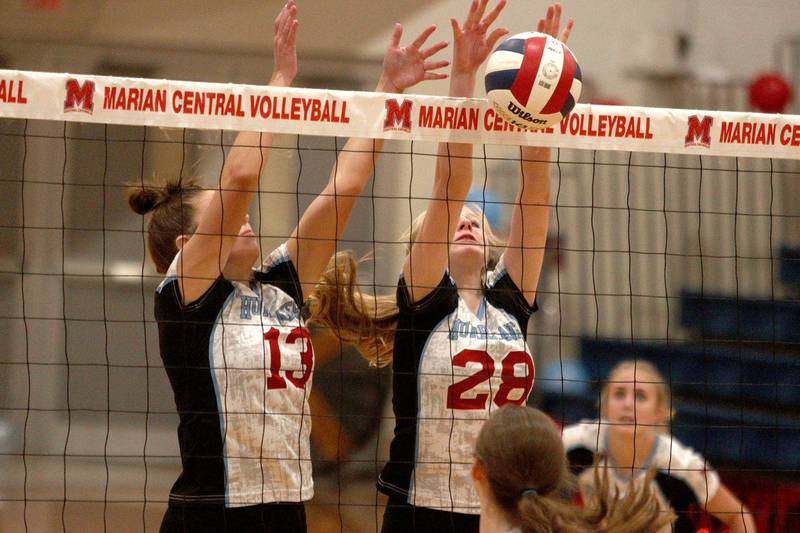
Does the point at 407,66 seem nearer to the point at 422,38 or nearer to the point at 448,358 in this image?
the point at 422,38

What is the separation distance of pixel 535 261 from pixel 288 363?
A: 0.90m

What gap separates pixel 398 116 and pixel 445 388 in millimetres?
901

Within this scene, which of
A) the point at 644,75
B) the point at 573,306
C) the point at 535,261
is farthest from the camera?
the point at 644,75

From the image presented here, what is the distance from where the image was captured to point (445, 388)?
10.9 ft

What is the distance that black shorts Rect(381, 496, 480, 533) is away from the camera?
327cm

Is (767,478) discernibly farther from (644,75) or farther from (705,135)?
(705,135)

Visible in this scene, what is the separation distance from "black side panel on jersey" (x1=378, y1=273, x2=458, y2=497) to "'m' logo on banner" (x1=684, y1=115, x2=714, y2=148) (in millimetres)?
981

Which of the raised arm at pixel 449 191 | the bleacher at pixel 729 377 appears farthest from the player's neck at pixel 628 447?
the bleacher at pixel 729 377

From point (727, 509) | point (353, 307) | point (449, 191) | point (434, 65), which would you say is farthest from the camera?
point (727, 509)

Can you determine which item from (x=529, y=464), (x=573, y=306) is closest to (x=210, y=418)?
(x=529, y=464)

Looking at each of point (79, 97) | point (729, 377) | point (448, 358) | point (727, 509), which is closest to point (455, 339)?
point (448, 358)

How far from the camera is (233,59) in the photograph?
27.4ft

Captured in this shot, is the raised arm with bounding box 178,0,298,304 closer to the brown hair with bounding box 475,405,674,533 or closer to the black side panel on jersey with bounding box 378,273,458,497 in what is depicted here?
the black side panel on jersey with bounding box 378,273,458,497

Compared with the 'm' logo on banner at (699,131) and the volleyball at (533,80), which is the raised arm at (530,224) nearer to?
the volleyball at (533,80)
